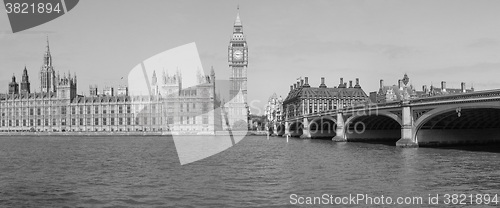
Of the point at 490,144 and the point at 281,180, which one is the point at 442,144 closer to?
the point at 490,144

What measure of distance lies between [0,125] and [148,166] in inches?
5995

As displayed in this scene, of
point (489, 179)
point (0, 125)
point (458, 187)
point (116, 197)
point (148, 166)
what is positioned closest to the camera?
point (116, 197)

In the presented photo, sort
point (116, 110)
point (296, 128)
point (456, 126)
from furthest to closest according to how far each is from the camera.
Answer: point (116, 110) → point (296, 128) → point (456, 126)

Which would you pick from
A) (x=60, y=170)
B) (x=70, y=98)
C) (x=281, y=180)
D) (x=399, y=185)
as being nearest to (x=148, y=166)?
(x=60, y=170)

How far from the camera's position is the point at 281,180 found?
30.0m

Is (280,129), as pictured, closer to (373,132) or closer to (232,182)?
(373,132)

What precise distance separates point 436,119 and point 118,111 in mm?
124462

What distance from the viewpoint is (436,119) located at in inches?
2183

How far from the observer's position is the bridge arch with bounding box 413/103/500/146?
170ft

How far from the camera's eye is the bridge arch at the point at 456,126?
2035 inches

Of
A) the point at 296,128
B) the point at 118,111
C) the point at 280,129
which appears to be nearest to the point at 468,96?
the point at 296,128

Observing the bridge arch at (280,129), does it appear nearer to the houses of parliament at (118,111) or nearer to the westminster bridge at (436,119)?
the houses of parliament at (118,111)

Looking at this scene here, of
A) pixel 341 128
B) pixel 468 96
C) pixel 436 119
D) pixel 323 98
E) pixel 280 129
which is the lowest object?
pixel 280 129

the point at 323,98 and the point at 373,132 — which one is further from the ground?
the point at 323,98
